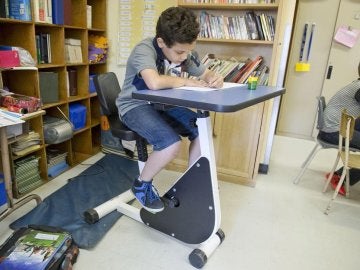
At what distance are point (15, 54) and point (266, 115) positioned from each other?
74.4 inches

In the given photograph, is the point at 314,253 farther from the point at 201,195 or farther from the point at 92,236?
the point at 92,236

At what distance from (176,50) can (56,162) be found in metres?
1.64

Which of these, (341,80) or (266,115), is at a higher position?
(341,80)

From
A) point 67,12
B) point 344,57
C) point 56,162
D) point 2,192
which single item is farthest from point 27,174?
point 344,57

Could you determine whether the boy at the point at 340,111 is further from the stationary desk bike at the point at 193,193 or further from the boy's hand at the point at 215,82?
the boy's hand at the point at 215,82

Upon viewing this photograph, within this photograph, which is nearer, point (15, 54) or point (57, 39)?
point (15, 54)

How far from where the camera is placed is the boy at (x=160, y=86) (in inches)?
55.1

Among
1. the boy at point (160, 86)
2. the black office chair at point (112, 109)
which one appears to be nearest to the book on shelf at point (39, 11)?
the black office chair at point (112, 109)

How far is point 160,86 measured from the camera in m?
1.35

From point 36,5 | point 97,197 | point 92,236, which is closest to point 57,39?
point 36,5

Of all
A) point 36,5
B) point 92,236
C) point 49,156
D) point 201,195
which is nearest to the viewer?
point 201,195

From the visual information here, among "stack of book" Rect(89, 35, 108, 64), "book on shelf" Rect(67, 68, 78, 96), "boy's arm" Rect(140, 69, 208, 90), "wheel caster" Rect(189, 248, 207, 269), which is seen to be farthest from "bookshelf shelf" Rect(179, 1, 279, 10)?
"wheel caster" Rect(189, 248, 207, 269)

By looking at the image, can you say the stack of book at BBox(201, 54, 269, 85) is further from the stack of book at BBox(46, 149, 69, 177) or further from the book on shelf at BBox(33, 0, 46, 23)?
the stack of book at BBox(46, 149, 69, 177)

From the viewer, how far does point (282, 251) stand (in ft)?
5.68
